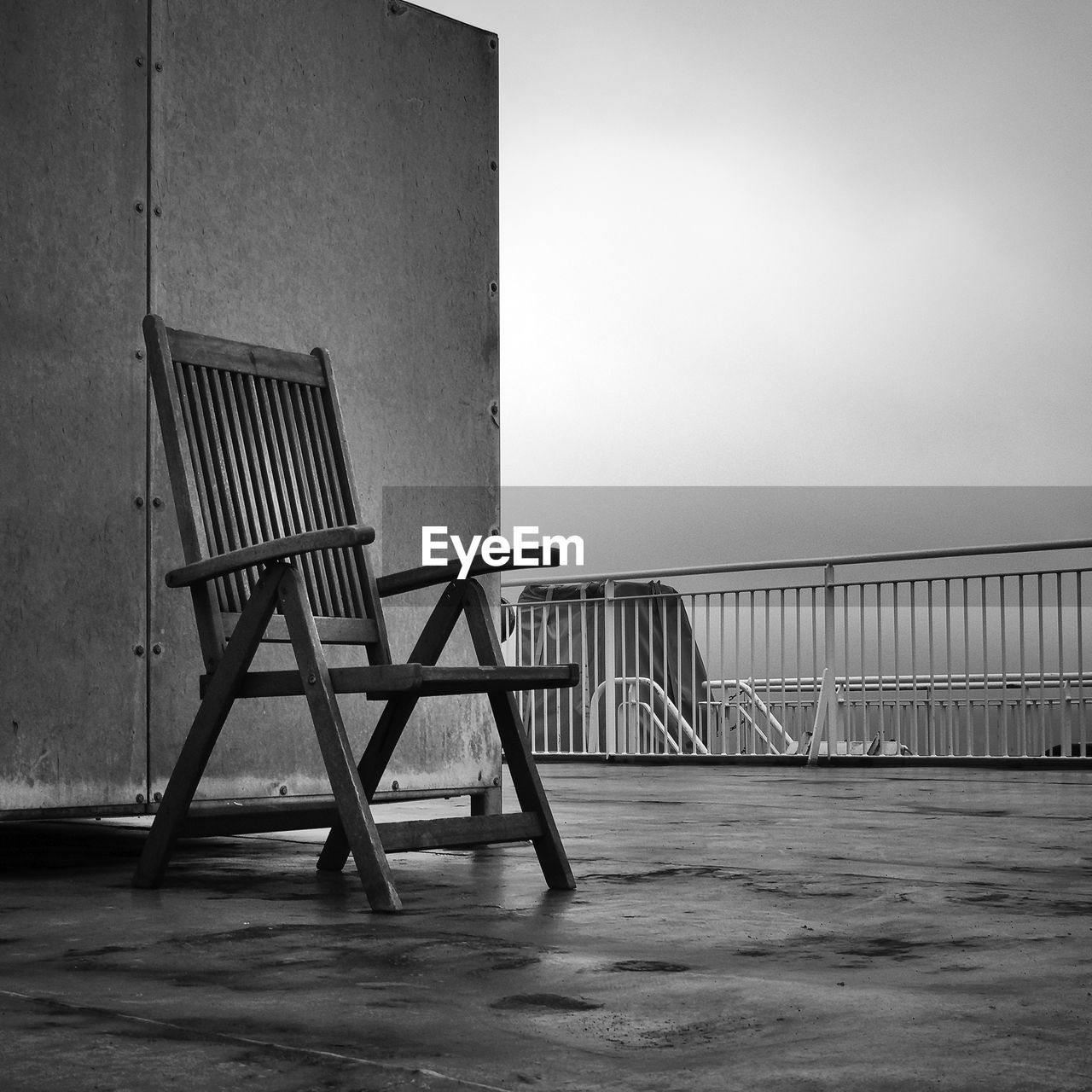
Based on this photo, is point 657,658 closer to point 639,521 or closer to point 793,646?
point 793,646

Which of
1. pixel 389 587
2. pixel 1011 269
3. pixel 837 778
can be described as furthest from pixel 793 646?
pixel 1011 269

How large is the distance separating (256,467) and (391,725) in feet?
2.05

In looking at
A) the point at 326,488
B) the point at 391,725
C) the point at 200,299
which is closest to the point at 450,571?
the point at 391,725

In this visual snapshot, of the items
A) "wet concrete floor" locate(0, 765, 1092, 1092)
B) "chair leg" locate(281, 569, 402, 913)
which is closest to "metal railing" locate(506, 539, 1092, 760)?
"wet concrete floor" locate(0, 765, 1092, 1092)

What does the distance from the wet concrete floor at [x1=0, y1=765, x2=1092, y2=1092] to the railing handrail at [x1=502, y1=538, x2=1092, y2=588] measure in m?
4.27

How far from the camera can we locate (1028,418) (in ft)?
51.8

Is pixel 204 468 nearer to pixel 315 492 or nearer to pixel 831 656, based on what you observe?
pixel 315 492

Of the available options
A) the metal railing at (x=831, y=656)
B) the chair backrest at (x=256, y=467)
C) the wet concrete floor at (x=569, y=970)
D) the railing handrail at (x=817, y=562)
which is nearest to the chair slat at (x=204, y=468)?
the chair backrest at (x=256, y=467)

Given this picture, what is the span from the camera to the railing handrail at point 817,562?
7.75 metres

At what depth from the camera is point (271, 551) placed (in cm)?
262

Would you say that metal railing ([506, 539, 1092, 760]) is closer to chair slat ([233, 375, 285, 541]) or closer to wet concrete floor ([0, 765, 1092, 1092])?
wet concrete floor ([0, 765, 1092, 1092])

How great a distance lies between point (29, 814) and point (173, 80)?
1739 mm

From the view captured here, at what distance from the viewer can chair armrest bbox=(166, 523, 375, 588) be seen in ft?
8.32

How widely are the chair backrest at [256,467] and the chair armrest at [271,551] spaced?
12 centimetres
